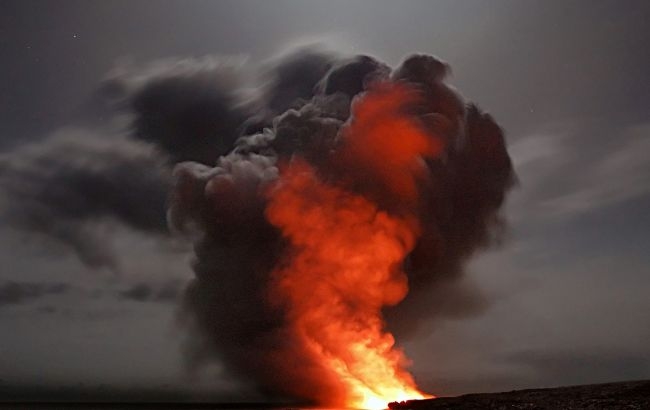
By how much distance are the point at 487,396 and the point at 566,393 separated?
32.2 ft

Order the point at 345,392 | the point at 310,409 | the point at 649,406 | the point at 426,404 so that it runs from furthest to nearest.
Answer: the point at 310,409, the point at 345,392, the point at 426,404, the point at 649,406

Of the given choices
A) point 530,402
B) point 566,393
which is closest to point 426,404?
point 530,402

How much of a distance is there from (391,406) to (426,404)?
425cm

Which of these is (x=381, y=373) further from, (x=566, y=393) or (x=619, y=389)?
(x=619, y=389)

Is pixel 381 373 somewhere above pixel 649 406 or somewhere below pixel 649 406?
above

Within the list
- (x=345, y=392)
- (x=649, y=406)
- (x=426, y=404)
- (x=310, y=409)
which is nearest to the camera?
(x=649, y=406)

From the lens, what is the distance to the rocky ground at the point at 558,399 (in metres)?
85.7

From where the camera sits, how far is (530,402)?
89.6 meters

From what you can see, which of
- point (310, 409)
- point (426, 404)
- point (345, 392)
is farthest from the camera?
point (310, 409)

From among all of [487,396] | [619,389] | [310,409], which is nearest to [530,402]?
[487,396]

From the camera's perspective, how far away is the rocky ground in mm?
85694

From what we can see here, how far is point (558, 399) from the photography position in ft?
297

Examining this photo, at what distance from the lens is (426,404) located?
89438 millimetres

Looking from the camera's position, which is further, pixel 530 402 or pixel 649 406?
pixel 530 402
